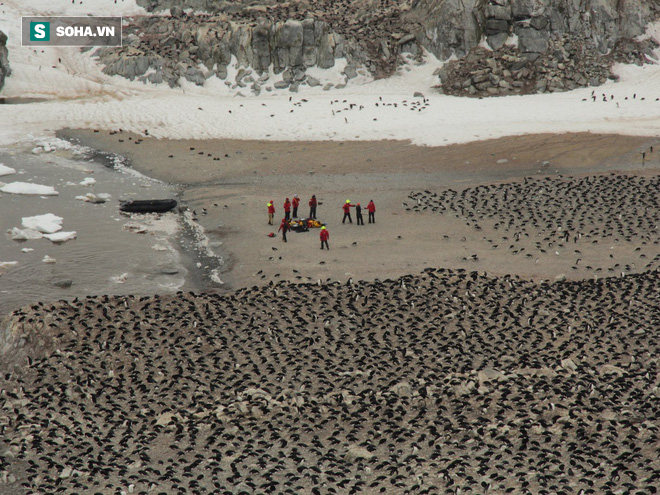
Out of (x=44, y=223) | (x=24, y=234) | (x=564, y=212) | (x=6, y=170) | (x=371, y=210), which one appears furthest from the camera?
(x=6, y=170)

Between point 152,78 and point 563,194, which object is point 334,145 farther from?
point 152,78

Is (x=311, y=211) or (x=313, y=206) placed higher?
(x=313, y=206)

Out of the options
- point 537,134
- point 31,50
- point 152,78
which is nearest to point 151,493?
point 537,134

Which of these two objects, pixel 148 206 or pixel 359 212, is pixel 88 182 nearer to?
pixel 148 206

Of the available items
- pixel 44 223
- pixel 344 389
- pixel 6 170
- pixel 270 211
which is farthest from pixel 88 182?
pixel 344 389

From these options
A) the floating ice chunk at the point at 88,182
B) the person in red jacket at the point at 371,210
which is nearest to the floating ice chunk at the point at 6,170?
the floating ice chunk at the point at 88,182

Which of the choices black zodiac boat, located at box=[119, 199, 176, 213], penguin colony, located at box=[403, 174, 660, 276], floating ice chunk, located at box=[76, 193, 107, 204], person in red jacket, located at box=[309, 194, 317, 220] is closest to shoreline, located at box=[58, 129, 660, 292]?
person in red jacket, located at box=[309, 194, 317, 220]
